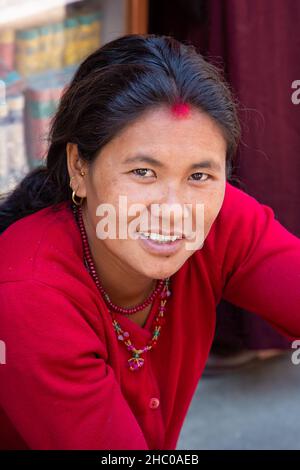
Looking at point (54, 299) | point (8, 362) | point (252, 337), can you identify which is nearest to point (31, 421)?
point (8, 362)

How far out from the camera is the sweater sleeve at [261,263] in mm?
1921

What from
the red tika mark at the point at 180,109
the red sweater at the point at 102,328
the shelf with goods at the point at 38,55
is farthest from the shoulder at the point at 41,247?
the shelf with goods at the point at 38,55

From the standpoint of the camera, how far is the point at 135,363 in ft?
6.19

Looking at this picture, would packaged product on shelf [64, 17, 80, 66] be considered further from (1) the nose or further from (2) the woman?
(1) the nose

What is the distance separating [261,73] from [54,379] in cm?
185

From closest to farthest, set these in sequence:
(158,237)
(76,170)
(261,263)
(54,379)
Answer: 1. (54,379)
2. (158,237)
3. (76,170)
4. (261,263)

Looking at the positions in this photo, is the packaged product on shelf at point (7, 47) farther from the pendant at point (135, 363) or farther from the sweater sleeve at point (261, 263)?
the pendant at point (135, 363)

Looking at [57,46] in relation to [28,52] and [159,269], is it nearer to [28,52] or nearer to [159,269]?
[28,52]

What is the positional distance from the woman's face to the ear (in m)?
0.05

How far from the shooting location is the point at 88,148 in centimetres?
172

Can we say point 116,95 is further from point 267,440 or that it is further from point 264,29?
point 267,440

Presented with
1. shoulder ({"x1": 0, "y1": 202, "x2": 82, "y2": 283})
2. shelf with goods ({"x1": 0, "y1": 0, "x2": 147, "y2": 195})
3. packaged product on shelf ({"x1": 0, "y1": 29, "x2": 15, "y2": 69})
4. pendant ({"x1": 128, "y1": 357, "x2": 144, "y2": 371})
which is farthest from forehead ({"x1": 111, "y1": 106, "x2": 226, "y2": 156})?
packaged product on shelf ({"x1": 0, "y1": 29, "x2": 15, "y2": 69})

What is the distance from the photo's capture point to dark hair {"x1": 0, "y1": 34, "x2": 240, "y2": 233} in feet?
5.40

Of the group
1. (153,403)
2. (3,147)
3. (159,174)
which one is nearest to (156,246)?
(159,174)
